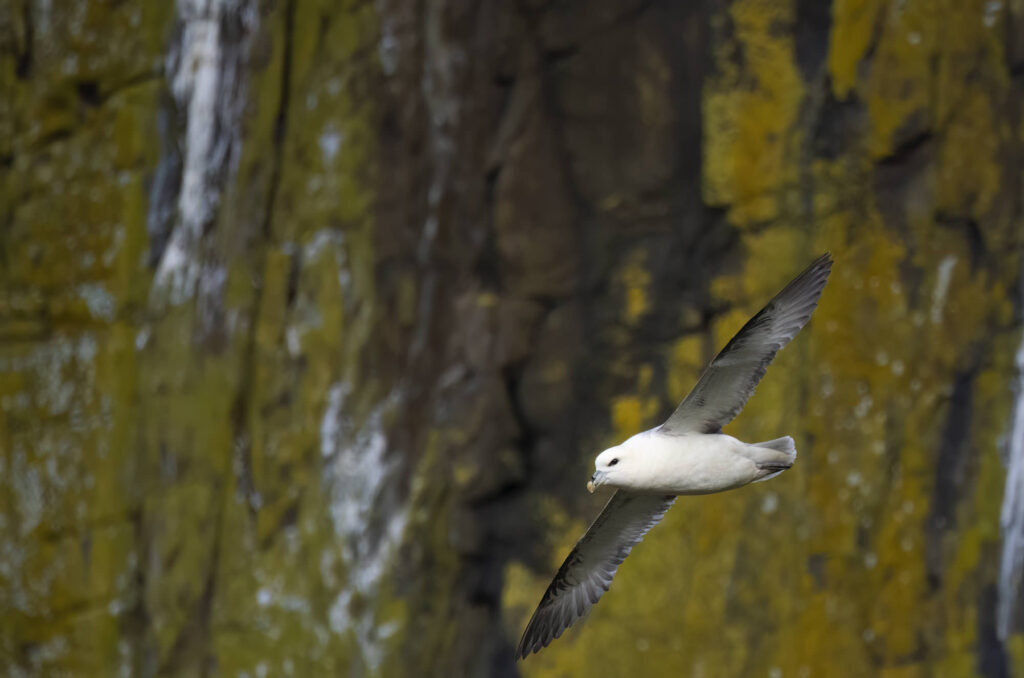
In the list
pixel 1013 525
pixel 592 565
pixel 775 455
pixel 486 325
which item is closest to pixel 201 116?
pixel 486 325

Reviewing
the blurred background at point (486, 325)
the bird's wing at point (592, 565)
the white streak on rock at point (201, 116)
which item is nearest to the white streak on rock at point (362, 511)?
the blurred background at point (486, 325)

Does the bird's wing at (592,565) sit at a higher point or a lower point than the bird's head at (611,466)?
lower

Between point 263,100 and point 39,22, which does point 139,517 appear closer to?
point 263,100

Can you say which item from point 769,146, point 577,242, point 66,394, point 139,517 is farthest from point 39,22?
point 769,146

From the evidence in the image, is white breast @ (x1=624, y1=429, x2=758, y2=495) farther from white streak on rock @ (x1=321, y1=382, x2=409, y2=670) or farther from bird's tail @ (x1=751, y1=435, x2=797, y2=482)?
white streak on rock @ (x1=321, y1=382, x2=409, y2=670)

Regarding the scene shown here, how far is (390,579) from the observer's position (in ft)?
18.6

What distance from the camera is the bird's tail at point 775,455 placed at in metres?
3.20

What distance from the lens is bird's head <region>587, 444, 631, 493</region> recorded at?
305cm

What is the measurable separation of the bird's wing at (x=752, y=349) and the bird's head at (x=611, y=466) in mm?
223

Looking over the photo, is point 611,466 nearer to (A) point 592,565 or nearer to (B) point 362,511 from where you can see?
(A) point 592,565

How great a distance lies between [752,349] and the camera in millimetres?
3152

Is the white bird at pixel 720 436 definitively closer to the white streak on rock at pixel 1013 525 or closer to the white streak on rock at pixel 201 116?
the white streak on rock at pixel 1013 525

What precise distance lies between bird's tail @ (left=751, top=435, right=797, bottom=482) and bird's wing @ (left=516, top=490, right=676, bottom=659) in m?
0.45

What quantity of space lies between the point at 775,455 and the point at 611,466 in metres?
0.47
